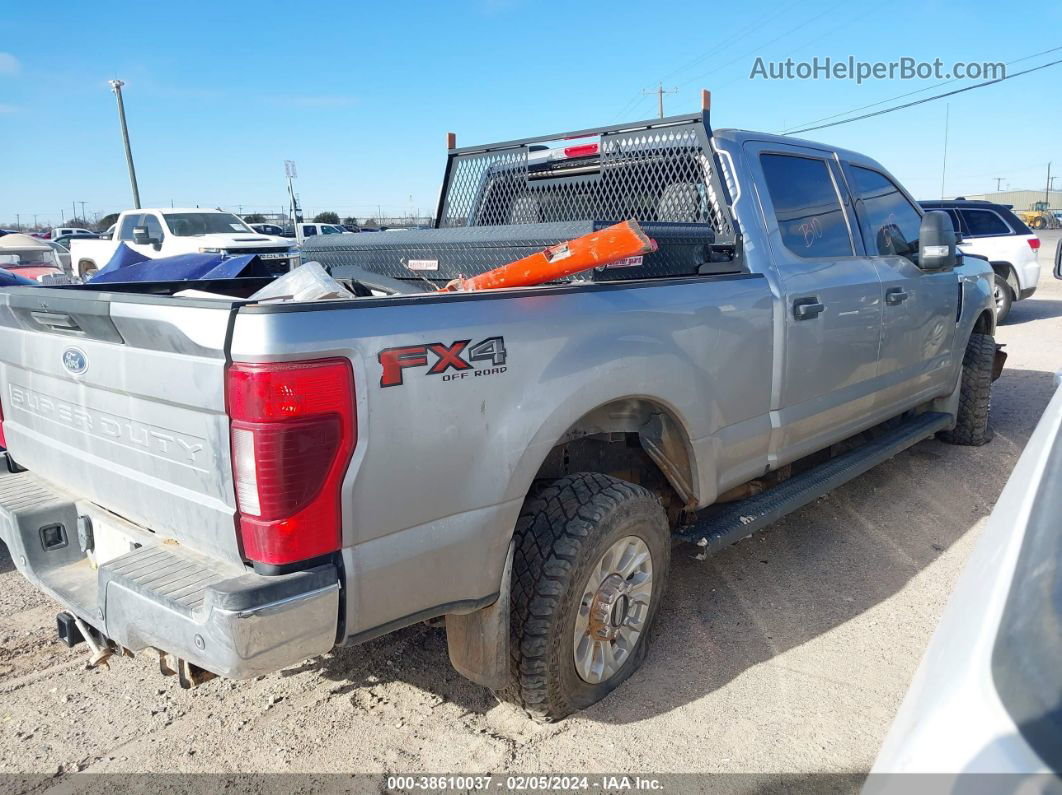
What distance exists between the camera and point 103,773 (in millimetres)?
2508

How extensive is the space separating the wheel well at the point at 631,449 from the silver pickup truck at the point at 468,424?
0.5 inches

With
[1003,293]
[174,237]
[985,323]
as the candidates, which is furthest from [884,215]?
[174,237]

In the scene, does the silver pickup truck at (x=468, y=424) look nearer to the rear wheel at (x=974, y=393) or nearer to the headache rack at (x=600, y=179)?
the headache rack at (x=600, y=179)

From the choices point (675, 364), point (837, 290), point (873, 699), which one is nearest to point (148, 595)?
point (675, 364)

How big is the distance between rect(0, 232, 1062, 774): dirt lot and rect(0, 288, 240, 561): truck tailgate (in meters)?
0.85

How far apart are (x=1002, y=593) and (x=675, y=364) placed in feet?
5.85

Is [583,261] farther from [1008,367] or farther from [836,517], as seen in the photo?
[1008,367]

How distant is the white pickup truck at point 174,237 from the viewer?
13.6 meters

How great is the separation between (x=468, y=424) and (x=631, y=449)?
1330 millimetres

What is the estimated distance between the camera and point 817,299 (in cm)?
364

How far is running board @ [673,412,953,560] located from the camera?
10.7ft

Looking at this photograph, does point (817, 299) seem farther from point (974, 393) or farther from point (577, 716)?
point (974, 393)

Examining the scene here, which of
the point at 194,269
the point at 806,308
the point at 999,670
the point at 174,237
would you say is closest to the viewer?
the point at 999,670

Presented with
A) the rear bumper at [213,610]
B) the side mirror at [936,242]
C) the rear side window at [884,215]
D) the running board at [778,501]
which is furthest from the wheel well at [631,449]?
the side mirror at [936,242]
